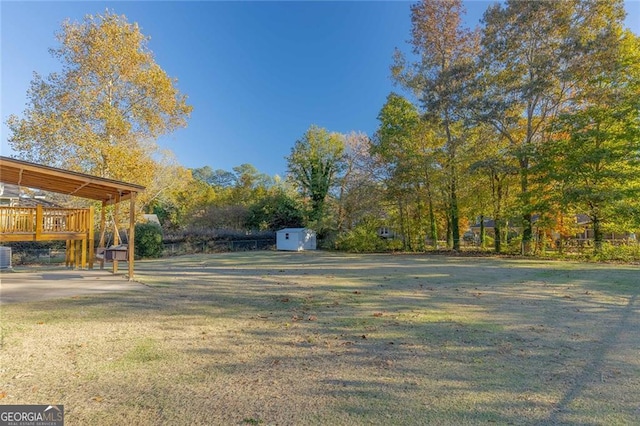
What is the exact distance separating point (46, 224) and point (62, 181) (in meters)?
2.21

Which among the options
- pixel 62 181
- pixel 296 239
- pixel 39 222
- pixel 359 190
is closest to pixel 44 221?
pixel 39 222

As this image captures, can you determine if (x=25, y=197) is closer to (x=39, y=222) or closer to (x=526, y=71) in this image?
(x=39, y=222)

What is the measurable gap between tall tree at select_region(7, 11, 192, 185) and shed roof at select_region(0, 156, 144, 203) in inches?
203

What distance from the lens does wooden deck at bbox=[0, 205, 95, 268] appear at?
959 centimetres

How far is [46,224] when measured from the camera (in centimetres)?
1062

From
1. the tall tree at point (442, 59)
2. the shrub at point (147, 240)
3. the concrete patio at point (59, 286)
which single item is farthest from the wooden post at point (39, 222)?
the tall tree at point (442, 59)

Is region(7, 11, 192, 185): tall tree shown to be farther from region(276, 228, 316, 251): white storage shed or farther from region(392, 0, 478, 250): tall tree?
region(392, 0, 478, 250): tall tree

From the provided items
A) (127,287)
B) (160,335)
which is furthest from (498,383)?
(127,287)

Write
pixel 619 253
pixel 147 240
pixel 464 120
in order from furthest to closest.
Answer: pixel 147 240
pixel 464 120
pixel 619 253

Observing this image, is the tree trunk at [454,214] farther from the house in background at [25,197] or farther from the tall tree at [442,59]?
the house in background at [25,197]

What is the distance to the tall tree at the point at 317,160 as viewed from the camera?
95.1ft

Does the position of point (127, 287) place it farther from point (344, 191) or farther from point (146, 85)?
point (344, 191)

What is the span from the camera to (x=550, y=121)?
16641 mm

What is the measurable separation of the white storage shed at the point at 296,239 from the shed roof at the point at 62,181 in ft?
50.9
